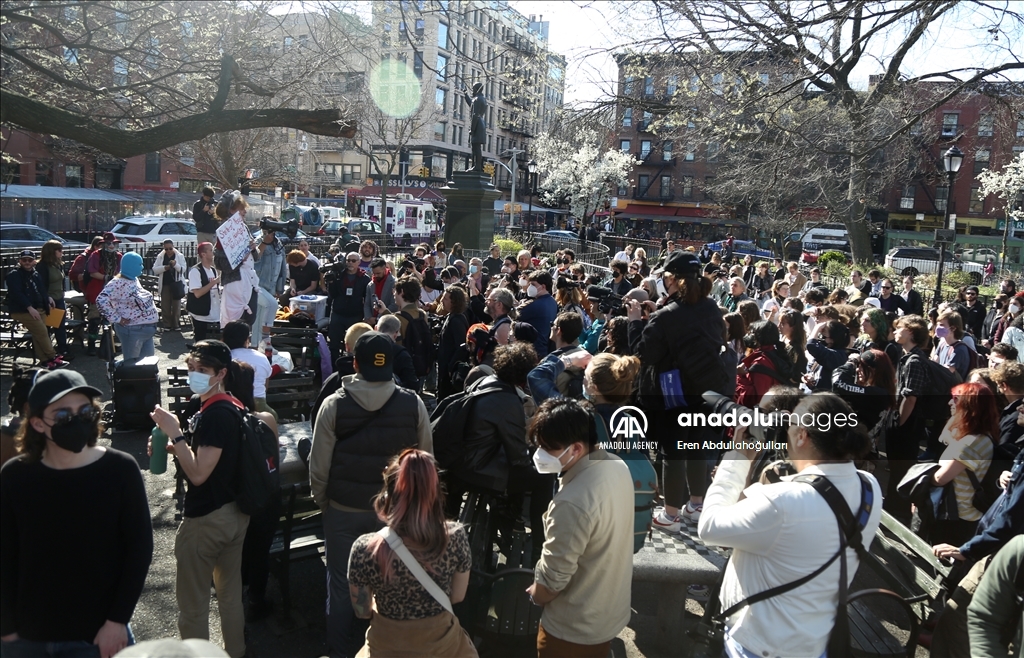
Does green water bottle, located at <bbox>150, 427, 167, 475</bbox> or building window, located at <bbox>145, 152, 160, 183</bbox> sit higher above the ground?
building window, located at <bbox>145, 152, 160, 183</bbox>

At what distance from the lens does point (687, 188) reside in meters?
69.8

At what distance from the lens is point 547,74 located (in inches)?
486

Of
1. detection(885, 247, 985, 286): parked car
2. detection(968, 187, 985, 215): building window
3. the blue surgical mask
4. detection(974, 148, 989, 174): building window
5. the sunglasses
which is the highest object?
detection(974, 148, 989, 174): building window

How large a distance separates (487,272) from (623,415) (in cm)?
1023

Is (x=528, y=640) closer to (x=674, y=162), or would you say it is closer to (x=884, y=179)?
(x=884, y=179)

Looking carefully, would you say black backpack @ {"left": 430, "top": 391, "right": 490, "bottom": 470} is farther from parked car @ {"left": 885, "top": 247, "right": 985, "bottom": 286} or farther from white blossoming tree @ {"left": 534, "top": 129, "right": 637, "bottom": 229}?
white blossoming tree @ {"left": 534, "top": 129, "right": 637, "bottom": 229}

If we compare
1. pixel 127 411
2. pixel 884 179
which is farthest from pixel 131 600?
pixel 884 179

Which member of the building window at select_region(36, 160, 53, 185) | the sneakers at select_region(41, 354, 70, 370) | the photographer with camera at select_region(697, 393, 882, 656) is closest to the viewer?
the photographer with camera at select_region(697, 393, 882, 656)

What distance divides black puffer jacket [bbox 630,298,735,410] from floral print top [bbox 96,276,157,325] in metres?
5.85

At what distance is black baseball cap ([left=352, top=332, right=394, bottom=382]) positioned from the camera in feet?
13.0

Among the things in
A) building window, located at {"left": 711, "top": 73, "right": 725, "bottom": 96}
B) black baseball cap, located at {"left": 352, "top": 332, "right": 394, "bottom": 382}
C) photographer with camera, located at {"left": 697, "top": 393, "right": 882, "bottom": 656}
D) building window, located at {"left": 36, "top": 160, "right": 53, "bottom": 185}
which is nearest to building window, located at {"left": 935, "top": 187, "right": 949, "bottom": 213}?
building window, located at {"left": 711, "top": 73, "right": 725, "bottom": 96}

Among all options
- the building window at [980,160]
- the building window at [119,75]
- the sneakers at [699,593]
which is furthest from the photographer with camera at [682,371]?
the building window at [980,160]

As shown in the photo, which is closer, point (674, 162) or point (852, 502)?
point (852, 502)

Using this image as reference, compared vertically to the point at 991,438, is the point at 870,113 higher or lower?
higher
